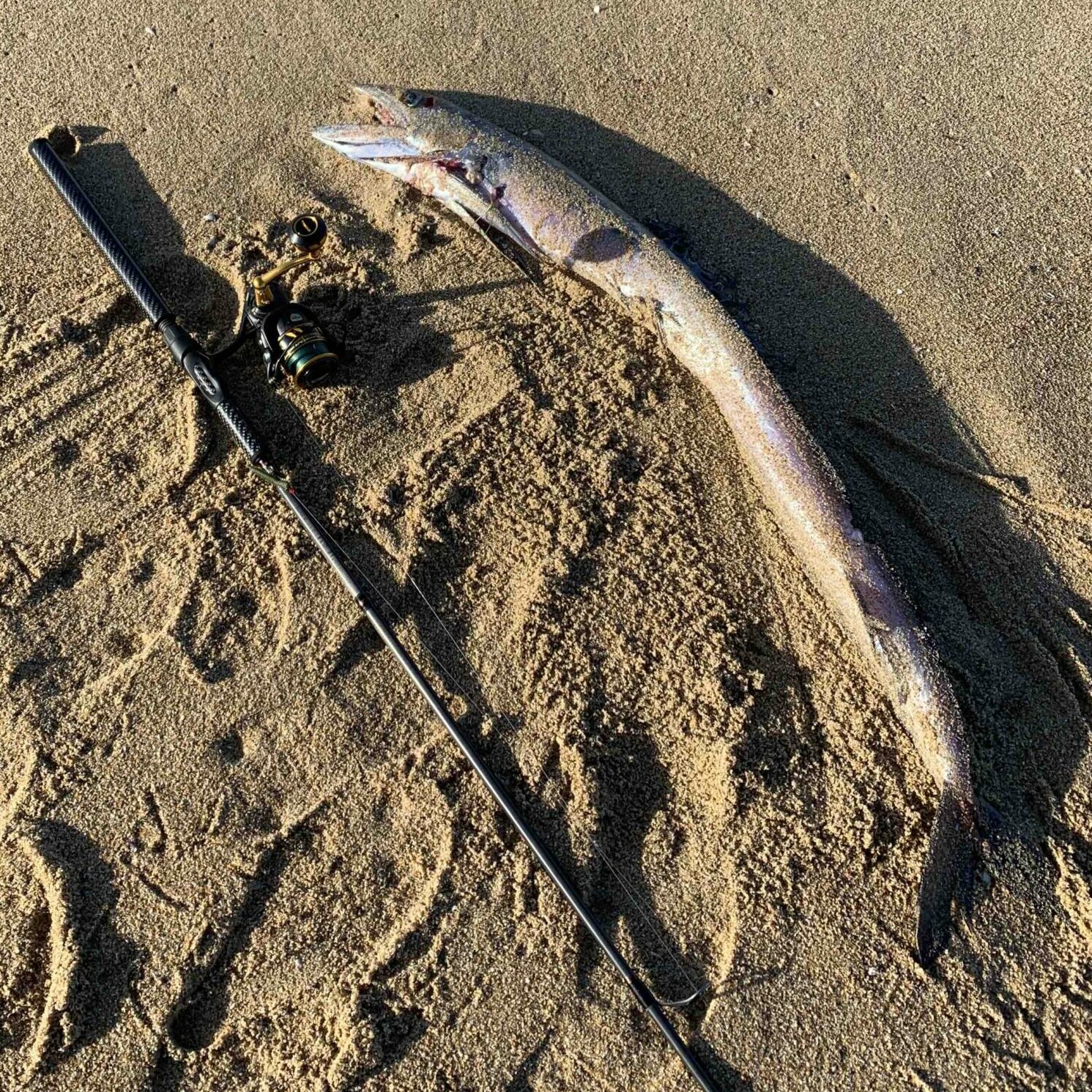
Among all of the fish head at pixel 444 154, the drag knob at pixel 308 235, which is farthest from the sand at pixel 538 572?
the drag knob at pixel 308 235

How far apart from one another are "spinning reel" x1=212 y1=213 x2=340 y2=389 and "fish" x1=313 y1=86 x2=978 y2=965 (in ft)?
2.69

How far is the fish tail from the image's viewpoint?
233 cm

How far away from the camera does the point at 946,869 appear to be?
2.38 meters

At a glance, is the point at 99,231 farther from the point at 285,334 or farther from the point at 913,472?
the point at 913,472

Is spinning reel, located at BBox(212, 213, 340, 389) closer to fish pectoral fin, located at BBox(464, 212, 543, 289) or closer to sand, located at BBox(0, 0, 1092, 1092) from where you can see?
sand, located at BBox(0, 0, 1092, 1092)

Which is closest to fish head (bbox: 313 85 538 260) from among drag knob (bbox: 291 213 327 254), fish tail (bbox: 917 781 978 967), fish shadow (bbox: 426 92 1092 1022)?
fish shadow (bbox: 426 92 1092 1022)

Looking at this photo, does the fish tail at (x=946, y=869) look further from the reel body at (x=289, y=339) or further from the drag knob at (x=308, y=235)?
the drag knob at (x=308, y=235)

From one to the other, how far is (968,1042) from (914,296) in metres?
2.75

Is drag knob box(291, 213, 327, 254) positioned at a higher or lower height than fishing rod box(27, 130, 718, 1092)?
higher

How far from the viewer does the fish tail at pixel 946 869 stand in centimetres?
233

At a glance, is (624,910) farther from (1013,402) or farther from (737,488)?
(1013,402)

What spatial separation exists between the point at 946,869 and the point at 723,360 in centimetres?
190

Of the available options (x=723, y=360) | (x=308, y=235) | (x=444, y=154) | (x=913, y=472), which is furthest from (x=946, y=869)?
(x=444, y=154)

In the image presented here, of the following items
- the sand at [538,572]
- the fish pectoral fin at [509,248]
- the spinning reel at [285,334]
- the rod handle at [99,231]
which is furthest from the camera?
the fish pectoral fin at [509,248]
